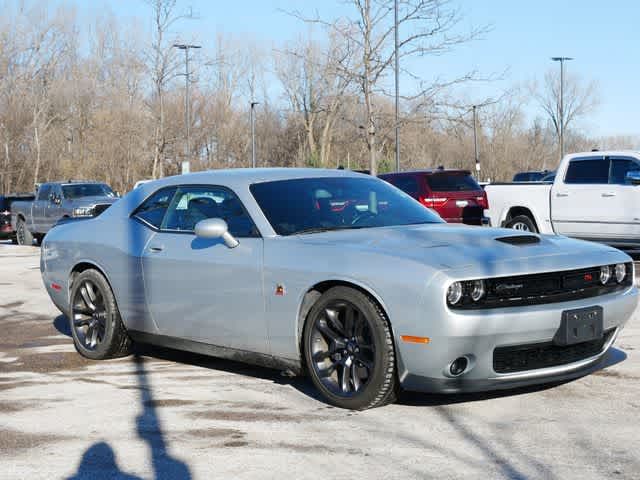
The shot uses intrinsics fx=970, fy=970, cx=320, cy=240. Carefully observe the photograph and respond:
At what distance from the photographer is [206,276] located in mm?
6355

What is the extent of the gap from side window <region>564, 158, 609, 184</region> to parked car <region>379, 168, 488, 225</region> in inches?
149

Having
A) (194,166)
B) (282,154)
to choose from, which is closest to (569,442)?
(194,166)

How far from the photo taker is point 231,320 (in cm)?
620

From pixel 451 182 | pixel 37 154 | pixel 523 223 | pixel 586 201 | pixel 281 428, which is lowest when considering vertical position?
pixel 281 428

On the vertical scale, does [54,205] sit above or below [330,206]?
below

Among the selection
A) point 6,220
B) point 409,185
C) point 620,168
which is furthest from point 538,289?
point 6,220

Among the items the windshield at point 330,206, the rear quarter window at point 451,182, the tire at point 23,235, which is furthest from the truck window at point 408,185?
the windshield at point 330,206

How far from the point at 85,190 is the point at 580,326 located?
2177 centimetres

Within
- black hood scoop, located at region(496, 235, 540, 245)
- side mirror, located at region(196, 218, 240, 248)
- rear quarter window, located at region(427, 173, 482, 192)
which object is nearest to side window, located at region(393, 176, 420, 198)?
rear quarter window, located at region(427, 173, 482, 192)

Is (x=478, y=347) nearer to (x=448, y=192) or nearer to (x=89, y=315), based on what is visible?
(x=89, y=315)

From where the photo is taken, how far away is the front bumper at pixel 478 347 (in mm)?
5109

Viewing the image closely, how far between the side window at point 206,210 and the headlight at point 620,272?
2255mm

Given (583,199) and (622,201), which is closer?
(622,201)

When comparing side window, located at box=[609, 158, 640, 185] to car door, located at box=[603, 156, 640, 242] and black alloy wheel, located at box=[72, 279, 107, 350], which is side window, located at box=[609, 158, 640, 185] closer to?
car door, located at box=[603, 156, 640, 242]
